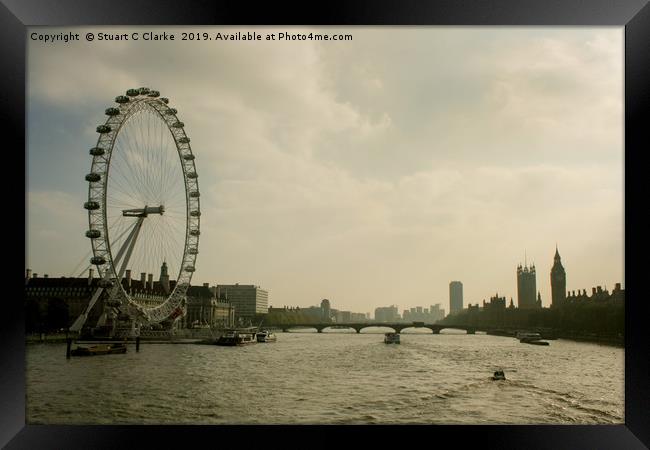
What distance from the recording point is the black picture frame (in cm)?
519

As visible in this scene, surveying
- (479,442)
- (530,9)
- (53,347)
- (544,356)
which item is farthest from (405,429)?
(53,347)

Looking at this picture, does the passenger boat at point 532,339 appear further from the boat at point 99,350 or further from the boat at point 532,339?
the boat at point 99,350

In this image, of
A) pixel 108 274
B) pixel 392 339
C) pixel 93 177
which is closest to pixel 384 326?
pixel 392 339

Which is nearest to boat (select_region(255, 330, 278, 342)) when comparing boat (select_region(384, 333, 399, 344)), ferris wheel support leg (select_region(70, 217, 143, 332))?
boat (select_region(384, 333, 399, 344))

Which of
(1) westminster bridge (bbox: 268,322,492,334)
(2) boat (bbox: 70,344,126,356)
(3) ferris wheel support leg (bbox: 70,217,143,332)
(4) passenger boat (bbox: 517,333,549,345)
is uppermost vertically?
(3) ferris wheel support leg (bbox: 70,217,143,332)

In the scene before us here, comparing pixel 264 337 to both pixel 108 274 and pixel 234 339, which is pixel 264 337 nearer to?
pixel 234 339

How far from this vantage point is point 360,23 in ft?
17.0

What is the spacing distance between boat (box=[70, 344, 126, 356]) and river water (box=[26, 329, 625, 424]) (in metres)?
0.41

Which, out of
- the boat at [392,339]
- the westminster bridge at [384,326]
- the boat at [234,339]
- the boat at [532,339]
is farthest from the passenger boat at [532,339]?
the boat at [234,339]

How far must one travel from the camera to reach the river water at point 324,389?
25.3 ft

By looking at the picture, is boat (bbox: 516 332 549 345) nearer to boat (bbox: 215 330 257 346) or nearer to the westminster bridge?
the westminster bridge

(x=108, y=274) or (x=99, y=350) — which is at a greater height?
(x=108, y=274)

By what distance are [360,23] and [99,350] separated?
13.4 m

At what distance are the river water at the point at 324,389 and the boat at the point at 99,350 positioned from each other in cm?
41
